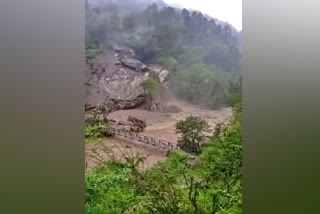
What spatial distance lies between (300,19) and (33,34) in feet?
5.64

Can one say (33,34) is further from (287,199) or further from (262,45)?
(287,199)

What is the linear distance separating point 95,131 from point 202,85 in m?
0.77

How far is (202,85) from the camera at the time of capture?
287 cm

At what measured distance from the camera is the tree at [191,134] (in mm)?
2857

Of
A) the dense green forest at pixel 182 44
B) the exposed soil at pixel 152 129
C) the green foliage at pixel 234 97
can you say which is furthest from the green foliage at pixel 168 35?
the exposed soil at pixel 152 129

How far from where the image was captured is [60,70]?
8.61ft

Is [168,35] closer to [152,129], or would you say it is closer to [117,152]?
[152,129]

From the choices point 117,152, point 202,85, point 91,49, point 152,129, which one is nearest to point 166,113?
point 152,129

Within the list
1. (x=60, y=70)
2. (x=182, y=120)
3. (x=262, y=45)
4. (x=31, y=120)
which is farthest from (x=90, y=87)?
(x=262, y=45)

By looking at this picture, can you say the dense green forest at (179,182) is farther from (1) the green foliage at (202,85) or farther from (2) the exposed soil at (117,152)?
(1) the green foliage at (202,85)

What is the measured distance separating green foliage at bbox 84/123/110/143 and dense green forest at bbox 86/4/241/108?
45cm

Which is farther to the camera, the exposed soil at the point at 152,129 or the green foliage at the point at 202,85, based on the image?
the green foliage at the point at 202,85

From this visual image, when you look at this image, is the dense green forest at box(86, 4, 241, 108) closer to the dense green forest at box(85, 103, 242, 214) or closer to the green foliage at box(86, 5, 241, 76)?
the green foliage at box(86, 5, 241, 76)

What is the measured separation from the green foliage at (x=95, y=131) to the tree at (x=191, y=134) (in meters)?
0.48
